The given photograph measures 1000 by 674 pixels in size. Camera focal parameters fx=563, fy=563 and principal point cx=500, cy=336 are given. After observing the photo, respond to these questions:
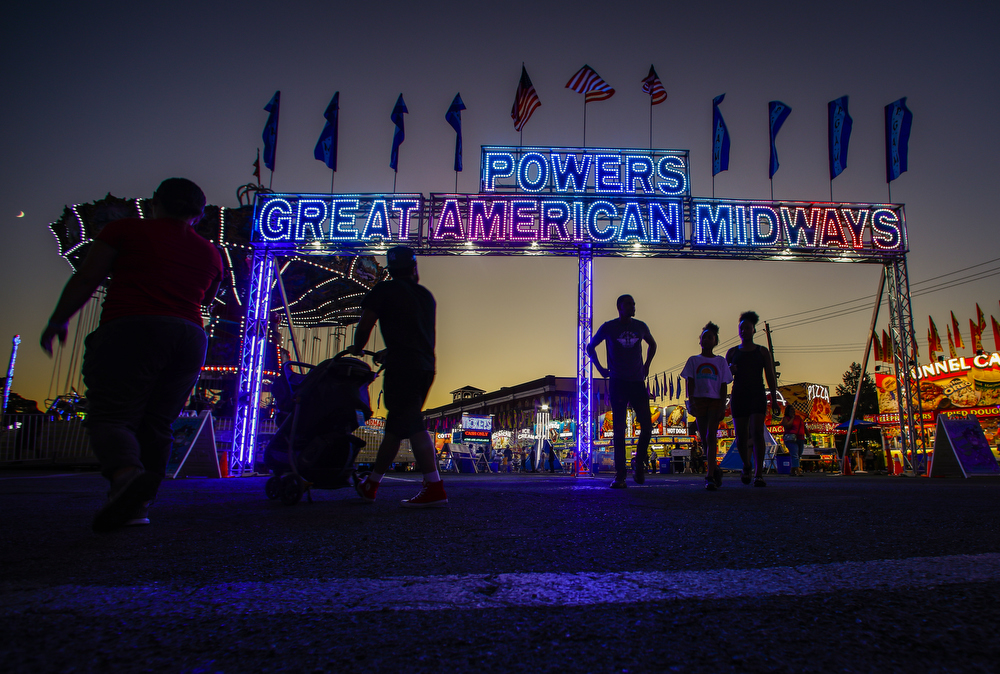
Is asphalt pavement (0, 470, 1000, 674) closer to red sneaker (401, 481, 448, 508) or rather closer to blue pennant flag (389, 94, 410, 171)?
red sneaker (401, 481, 448, 508)

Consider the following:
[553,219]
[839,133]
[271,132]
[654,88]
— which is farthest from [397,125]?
[839,133]

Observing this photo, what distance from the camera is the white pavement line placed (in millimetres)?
1084

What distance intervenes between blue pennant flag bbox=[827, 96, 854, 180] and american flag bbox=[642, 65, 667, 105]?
13.6ft

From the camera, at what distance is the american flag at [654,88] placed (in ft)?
49.9

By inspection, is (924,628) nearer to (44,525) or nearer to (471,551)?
(471,551)

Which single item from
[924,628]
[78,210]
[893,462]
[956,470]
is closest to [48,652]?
[924,628]

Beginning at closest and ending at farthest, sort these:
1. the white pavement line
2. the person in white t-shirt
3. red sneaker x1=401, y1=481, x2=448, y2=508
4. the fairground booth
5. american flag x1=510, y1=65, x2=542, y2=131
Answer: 1. the white pavement line
2. red sneaker x1=401, y1=481, x2=448, y2=508
3. the person in white t-shirt
4. american flag x1=510, y1=65, x2=542, y2=131
5. the fairground booth

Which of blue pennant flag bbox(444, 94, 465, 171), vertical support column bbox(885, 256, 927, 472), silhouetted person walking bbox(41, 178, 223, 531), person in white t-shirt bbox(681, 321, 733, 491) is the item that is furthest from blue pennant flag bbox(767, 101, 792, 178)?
silhouetted person walking bbox(41, 178, 223, 531)

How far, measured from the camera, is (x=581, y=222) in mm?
13547

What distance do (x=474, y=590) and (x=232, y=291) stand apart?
914 inches

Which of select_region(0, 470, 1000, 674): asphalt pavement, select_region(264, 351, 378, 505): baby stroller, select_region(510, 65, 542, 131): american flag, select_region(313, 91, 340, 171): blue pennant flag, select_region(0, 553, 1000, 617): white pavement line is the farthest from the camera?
select_region(510, 65, 542, 131): american flag

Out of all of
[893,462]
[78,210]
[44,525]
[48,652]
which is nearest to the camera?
[48,652]

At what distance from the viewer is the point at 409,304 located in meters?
3.53

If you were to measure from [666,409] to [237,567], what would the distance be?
35090 mm
